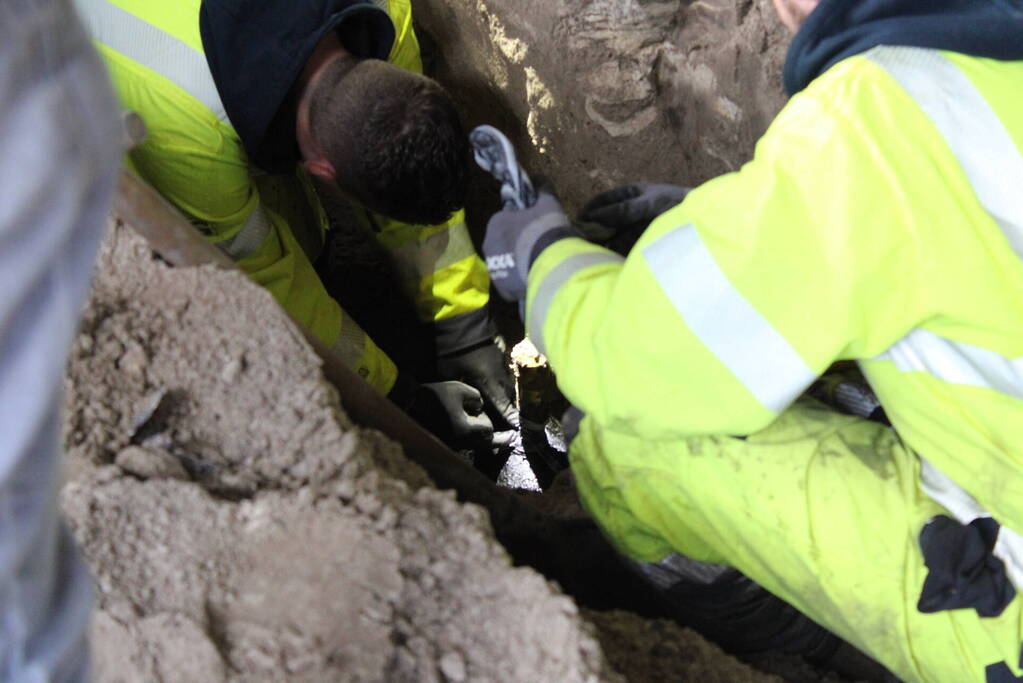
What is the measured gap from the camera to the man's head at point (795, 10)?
4.02 ft

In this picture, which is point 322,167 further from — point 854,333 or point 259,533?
point 854,333

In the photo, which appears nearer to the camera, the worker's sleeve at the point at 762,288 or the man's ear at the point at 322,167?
the worker's sleeve at the point at 762,288

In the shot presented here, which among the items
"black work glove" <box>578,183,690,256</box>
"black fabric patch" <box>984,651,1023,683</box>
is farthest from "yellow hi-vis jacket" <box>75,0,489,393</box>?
"black fabric patch" <box>984,651,1023,683</box>

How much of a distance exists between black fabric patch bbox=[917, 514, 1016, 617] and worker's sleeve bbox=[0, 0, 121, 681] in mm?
1160

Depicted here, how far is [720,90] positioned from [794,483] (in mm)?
1086

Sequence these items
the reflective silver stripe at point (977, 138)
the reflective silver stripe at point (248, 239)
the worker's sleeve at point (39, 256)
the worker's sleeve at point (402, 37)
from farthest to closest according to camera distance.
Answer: the worker's sleeve at point (402, 37)
the reflective silver stripe at point (248, 239)
the reflective silver stripe at point (977, 138)
the worker's sleeve at point (39, 256)

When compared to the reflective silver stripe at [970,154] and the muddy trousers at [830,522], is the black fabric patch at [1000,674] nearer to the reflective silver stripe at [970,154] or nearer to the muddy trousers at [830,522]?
the muddy trousers at [830,522]

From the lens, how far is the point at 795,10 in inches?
49.2

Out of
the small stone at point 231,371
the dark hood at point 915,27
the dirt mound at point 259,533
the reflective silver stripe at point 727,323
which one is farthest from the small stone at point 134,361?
the dark hood at point 915,27

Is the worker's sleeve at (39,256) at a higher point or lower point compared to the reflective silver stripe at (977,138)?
higher

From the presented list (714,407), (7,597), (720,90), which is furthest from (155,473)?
(720,90)

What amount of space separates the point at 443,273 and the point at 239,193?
24.8 inches

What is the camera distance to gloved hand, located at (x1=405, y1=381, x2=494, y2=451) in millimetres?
2438

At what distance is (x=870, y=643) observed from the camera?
1.31 metres
